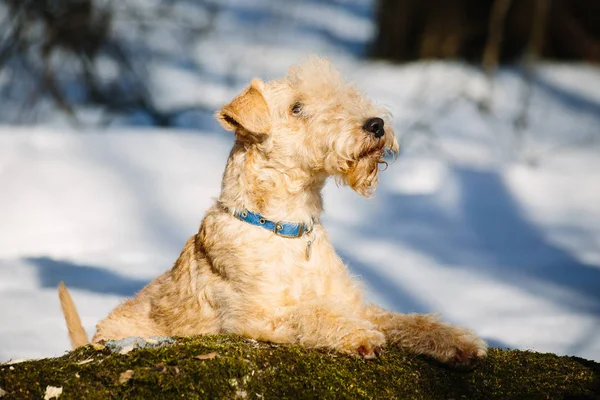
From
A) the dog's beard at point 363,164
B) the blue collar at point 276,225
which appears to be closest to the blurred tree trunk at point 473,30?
the dog's beard at point 363,164

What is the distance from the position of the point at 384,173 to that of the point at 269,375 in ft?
22.6

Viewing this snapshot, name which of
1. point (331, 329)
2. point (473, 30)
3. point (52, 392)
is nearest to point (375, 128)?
point (331, 329)

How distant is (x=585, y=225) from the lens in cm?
871

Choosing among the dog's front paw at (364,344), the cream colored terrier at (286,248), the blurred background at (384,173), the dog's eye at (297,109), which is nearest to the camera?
the dog's front paw at (364,344)

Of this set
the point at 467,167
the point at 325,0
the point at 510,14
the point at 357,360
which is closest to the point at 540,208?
the point at 467,167

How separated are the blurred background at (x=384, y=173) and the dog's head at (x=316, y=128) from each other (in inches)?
18.5

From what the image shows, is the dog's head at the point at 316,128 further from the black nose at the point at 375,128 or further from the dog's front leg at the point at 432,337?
the dog's front leg at the point at 432,337

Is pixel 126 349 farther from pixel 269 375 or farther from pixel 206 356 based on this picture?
pixel 269 375

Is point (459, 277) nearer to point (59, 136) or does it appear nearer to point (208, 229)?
point (208, 229)

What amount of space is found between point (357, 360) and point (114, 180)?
6.21m

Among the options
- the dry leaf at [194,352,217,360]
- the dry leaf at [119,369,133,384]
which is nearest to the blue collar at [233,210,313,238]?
the dry leaf at [194,352,217,360]

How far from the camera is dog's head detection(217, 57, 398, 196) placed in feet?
13.5

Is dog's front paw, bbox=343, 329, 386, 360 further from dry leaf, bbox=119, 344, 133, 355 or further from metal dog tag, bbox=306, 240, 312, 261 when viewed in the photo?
dry leaf, bbox=119, 344, 133, 355

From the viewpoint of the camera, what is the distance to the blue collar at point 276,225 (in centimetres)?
405
